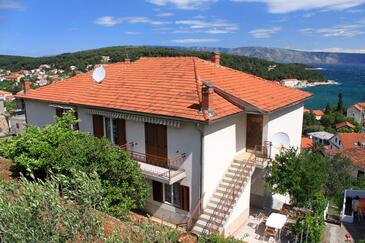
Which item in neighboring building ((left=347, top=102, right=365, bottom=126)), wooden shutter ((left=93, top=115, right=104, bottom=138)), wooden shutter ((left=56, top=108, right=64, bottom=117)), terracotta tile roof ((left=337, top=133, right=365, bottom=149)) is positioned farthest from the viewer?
neighboring building ((left=347, top=102, right=365, bottom=126))

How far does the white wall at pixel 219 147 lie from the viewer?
17.1 m

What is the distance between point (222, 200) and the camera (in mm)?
17547

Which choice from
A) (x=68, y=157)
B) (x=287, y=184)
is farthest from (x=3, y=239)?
(x=287, y=184)

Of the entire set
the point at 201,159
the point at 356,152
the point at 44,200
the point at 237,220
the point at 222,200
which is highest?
the point at 44,200

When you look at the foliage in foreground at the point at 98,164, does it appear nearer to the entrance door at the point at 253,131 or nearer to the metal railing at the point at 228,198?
the metal railing at the point at 228,198

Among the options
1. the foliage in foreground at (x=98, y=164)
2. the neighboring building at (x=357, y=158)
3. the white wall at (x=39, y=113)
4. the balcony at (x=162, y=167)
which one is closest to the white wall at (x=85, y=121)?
the foliage in foreground at (x=98, y=164)

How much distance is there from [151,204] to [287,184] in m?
8.41

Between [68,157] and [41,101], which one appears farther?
[41,101]

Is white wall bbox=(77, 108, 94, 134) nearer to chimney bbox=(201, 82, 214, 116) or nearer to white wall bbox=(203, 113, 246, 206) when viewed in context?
chimney bbox=(201, 82, 214, 116)

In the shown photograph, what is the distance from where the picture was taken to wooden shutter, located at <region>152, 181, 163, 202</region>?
1917cm

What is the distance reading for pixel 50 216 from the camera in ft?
28.2

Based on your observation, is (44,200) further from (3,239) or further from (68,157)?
(68,157)

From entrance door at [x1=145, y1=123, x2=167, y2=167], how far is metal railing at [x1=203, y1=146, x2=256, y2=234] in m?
4.03

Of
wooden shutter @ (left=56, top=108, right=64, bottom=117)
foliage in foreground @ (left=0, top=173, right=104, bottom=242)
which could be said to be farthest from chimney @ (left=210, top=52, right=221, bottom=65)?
foliage in foreground @ (left=0, top=173, right=104, bottom=242)
